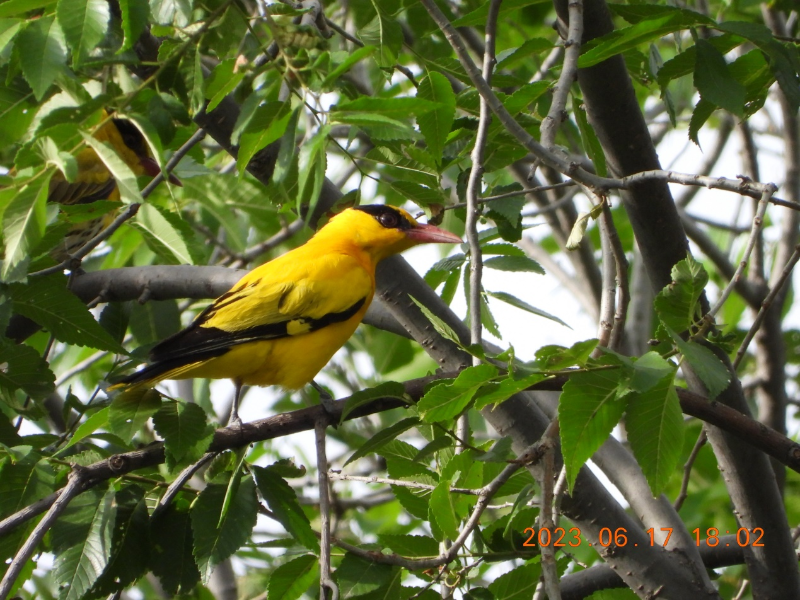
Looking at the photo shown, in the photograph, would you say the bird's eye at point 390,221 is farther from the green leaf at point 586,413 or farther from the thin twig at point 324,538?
the green leaf at point 586,413

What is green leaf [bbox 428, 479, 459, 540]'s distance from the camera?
2.55 m

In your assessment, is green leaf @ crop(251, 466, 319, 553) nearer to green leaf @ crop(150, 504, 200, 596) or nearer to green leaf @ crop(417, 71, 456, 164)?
green leaf @ crop(150, 504, 200, 596)

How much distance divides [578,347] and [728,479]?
224 centimetres

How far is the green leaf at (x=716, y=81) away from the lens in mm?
2873

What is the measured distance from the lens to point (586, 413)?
217 cm

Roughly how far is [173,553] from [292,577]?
40cm

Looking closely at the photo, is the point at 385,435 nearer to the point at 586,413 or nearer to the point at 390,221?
the point at 586,413

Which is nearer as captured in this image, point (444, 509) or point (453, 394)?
point (453, 394)

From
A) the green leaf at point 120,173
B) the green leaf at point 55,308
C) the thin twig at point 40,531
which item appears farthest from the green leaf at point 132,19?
the thin twig at point 40,531

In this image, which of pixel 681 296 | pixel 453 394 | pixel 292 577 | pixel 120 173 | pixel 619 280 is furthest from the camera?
pixel 619 280

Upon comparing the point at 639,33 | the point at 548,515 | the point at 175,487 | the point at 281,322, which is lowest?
the point at 548,515

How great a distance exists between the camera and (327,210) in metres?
3.74

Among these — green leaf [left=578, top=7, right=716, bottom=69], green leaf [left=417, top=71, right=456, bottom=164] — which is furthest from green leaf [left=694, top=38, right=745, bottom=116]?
green leaf [left=417, top=71, right=456, bottom=164]
